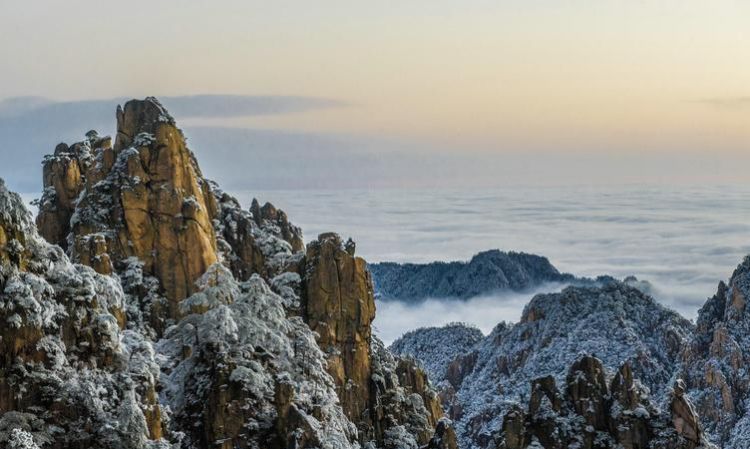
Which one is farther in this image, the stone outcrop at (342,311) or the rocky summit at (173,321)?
the stone outcrop at (342,311)

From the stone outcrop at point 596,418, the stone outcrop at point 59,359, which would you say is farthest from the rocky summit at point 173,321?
the stone outcrop at point 596,418

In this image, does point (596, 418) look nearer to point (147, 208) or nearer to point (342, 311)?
point (342, 311)

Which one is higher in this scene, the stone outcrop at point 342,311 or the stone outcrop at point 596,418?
the stone outcrop at point 342,311

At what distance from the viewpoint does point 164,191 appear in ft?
256

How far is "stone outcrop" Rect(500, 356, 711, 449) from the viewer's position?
102375 millimetres

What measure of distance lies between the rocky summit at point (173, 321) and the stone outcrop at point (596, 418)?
1017cm

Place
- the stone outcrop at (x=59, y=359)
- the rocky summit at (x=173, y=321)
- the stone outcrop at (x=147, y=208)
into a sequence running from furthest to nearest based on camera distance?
the stone outcrop at (x=147, y=208) < the rocky summit at (x=173, y=321) < the stone outcrop at (x=59, y=359)

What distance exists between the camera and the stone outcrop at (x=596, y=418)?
102 meters

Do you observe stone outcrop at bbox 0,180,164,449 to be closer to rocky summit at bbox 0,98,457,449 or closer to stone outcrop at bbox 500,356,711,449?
rocky summit at bbox 0,98,457,449

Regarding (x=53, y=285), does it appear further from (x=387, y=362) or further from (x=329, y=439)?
(x=387, y=362)

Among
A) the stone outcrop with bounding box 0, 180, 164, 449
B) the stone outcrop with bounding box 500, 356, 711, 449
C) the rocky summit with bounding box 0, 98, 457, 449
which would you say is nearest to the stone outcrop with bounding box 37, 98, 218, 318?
the rocky summit with bounding box 0, 98, 457, 449

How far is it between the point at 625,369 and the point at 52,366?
68068 mm

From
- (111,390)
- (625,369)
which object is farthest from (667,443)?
(111,390)

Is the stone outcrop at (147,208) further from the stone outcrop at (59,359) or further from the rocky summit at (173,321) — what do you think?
the stone outcrop at (59,359)
